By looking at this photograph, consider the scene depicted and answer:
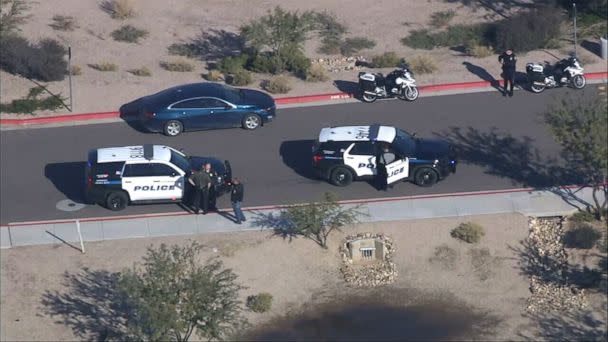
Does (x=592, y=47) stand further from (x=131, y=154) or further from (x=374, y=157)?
(x=131, y=154)

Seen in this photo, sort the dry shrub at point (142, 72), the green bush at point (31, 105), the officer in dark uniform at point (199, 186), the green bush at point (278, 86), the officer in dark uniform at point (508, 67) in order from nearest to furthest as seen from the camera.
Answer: the officer in dark uniform at point (199, 186) < the officer in dark uniform at point (508, 67) < the green bush at point (31, 105) < the green bush at point (278, 86) < the dry shrub at point (142, 72)

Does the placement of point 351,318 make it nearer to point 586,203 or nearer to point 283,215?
point 283,215

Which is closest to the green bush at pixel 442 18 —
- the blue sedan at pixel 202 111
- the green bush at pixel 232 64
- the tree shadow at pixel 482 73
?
the tree shadow at pixel 482 73

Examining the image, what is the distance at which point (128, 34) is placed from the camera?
49.1m

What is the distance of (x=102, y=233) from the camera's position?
1421 inches

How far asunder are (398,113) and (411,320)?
11512mm

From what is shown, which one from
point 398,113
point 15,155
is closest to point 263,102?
point 398,113

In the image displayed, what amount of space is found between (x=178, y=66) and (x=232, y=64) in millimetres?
1888

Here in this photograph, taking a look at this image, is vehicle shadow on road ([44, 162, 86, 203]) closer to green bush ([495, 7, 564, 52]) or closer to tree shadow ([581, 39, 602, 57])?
green bush ([495, 7, 564, 52])

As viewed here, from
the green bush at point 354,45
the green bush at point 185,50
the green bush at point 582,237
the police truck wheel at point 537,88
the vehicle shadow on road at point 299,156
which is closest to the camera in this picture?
the green bush at point 582,237

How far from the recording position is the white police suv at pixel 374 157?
37.2 m

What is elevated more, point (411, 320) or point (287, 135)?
point (287, 135)

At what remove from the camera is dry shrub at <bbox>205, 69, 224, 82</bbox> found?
150 feet

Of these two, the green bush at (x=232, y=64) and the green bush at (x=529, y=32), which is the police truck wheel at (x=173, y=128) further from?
the green bush at (x=529, y=32)
